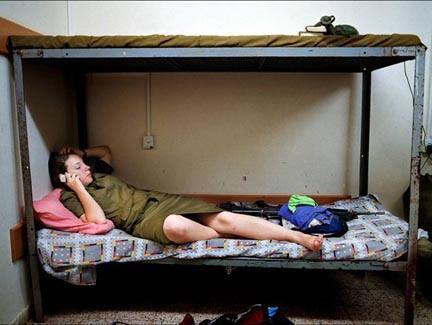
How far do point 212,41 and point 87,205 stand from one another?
93 centimetres

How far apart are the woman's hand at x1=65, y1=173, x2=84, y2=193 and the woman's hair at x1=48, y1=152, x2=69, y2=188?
7cm

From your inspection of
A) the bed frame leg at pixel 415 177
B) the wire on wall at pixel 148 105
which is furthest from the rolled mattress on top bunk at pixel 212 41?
the wire on wall at pixel 148 105

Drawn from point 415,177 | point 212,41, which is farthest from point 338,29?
point 415,177

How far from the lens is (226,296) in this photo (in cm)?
196

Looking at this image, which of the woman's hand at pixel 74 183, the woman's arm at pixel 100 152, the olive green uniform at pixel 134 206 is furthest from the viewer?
the woman's arm at pixel 100 152

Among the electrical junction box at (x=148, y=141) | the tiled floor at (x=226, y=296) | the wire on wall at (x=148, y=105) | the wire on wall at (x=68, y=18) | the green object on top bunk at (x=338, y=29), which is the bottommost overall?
the tiled floor at (x=226, y=296)

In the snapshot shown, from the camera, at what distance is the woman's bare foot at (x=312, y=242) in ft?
5.19

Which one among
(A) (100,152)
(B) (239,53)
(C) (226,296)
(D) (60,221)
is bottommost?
(C) (226,296)

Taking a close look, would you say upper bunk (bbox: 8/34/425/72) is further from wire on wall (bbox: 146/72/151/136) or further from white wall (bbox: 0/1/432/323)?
wire on wall (bbox: 146/72/151/136)

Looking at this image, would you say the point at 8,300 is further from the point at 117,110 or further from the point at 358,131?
the point at 358,131

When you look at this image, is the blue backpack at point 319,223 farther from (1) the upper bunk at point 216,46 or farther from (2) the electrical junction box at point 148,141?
(2) the electrical junction box at point 148,141

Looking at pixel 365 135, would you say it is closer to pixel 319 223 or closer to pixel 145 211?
pixel 319 223

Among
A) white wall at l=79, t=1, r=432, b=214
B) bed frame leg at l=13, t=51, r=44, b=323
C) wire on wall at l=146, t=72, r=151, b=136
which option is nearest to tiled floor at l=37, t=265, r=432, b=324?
bed frame leg at l=13, t=51, r=44, b=323

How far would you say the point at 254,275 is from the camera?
7.23ft
